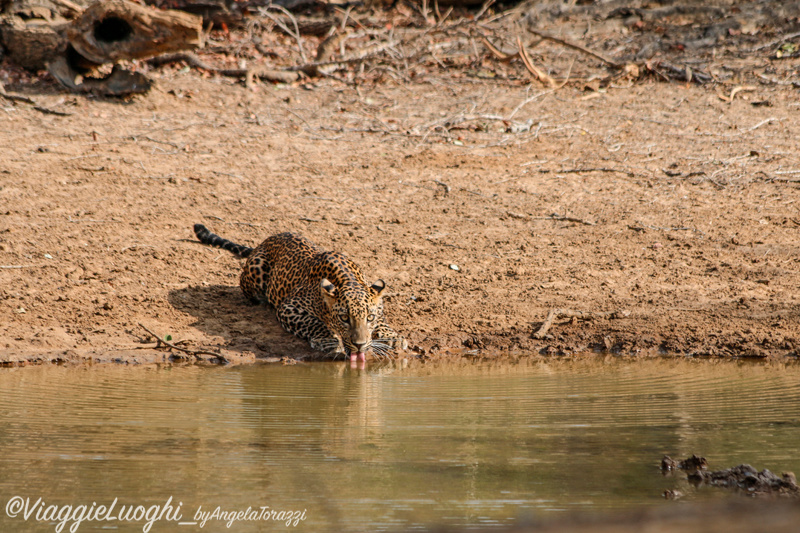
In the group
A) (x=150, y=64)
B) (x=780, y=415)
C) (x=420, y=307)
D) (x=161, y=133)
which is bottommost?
(x=780, y=415)

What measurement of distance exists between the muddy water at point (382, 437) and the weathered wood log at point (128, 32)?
19.9 ft

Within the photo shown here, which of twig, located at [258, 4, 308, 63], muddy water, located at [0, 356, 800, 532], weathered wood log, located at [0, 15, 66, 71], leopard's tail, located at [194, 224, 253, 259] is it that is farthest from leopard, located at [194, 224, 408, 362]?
twig, located at [258, 4, 308, 63]

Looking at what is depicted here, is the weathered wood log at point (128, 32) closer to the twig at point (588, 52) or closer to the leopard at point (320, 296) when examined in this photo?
the leopard at point (320, 296)

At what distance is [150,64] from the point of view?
14.6m

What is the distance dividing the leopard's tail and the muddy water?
2627 millimetres

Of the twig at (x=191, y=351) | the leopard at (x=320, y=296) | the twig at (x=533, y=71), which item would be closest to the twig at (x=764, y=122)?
the twig at (x=533, y=71)

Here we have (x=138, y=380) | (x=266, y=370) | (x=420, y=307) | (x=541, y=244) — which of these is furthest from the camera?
(x=541, y=244)

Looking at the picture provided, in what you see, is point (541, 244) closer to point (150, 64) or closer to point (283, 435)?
point (283, 435)

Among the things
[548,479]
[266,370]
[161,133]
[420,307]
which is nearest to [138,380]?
[266,370]

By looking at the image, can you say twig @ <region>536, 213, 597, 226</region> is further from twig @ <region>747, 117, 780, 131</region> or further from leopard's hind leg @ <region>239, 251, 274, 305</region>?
twig @ <region>747, 117, 780, 131</region>

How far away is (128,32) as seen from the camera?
12.6 metres

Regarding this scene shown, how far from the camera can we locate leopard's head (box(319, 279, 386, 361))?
7891mm

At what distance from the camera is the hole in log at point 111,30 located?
12680mm

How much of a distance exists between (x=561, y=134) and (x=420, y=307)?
4.94m
